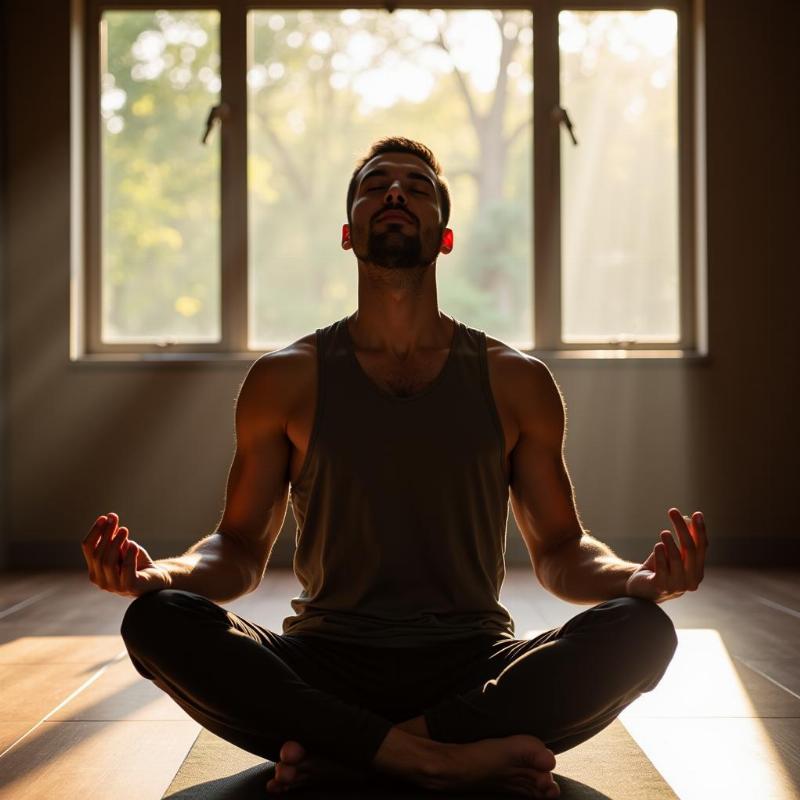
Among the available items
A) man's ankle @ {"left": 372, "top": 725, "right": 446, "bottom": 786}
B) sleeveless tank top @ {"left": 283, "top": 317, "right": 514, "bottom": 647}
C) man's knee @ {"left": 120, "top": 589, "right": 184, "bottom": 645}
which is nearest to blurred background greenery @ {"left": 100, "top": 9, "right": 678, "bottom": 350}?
sleeveless tank top @ {"left": 283, "top": 317, "right": 514, "bottom": 647}

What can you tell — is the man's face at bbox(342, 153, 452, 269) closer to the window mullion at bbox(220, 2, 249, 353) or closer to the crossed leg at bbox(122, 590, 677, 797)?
the crossed leg at bbox(122, 590, 677, 797)

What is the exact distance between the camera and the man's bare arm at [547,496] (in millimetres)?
1732

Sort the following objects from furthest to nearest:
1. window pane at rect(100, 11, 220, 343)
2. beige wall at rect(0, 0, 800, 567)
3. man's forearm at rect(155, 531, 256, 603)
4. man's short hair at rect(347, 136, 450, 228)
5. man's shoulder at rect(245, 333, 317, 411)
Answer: window pane at rect(100, 11, 220, 343), beige wall at rect(0, 0, 800, 567), man's short hair at rect(347, 136, 450, 228), man's shoulder at rect(245, 333, 317, 411), man's forearm at rect(155, 531, 256, 603)

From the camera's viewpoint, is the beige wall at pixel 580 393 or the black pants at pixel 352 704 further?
the beige wall at pixel 580 393

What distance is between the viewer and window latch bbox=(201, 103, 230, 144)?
4508 millimetres

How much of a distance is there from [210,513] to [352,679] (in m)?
2.85

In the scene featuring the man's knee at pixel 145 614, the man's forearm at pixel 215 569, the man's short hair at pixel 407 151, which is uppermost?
the man's short hair at pixel 407 151

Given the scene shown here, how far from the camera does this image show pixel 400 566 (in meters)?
1.74

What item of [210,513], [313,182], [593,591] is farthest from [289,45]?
[593,591]

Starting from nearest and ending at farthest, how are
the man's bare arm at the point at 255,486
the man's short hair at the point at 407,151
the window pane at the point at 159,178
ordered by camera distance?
1. the man's bare arm at the point at 255,486
2. the man's short hair at the point at 407,151
3. the window pane at the point at 159,178

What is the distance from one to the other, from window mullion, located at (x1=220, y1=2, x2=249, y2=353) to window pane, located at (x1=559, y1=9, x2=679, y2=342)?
4.18ft

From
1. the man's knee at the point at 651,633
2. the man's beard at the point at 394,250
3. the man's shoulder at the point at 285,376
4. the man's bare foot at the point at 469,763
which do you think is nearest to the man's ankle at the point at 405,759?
the man's bare foot at the point at 469,763

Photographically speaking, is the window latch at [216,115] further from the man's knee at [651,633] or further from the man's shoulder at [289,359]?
the man's knee at [651,633]

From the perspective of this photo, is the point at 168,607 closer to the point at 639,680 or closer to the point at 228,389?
the point at 639,680
